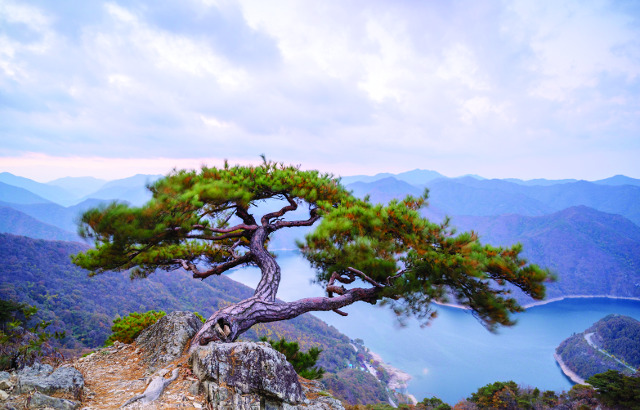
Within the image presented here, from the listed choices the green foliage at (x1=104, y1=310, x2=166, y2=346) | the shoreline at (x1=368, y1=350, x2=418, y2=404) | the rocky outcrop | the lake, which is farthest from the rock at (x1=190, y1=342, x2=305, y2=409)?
the shoreline at (x1=368, y1=350, x2=418, y2=404)

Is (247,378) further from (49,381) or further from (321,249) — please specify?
(321,249)

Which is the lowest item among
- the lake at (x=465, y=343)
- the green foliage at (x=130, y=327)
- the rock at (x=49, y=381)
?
the lake at (x=465, y=343)

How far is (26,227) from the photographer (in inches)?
3863

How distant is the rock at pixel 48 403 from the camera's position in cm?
202

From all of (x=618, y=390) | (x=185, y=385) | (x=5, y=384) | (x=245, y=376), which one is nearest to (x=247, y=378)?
(x=245, y=376)

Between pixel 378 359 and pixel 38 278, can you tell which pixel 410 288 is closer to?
pixel 378 359

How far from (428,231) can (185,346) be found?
10.3 ft

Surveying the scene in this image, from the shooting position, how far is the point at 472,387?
35.9 meters

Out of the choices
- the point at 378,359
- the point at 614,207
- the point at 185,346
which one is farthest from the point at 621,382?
the point at 614,207

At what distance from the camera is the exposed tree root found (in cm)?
226

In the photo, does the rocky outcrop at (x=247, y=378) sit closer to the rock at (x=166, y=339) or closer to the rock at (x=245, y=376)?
the rock at (x=245, y=376)

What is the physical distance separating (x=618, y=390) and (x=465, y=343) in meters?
43.0

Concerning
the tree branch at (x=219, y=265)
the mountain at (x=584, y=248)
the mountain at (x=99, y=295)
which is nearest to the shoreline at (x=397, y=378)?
the mountain at (x=99, y=295)

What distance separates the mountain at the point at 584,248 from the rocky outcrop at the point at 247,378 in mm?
72750
